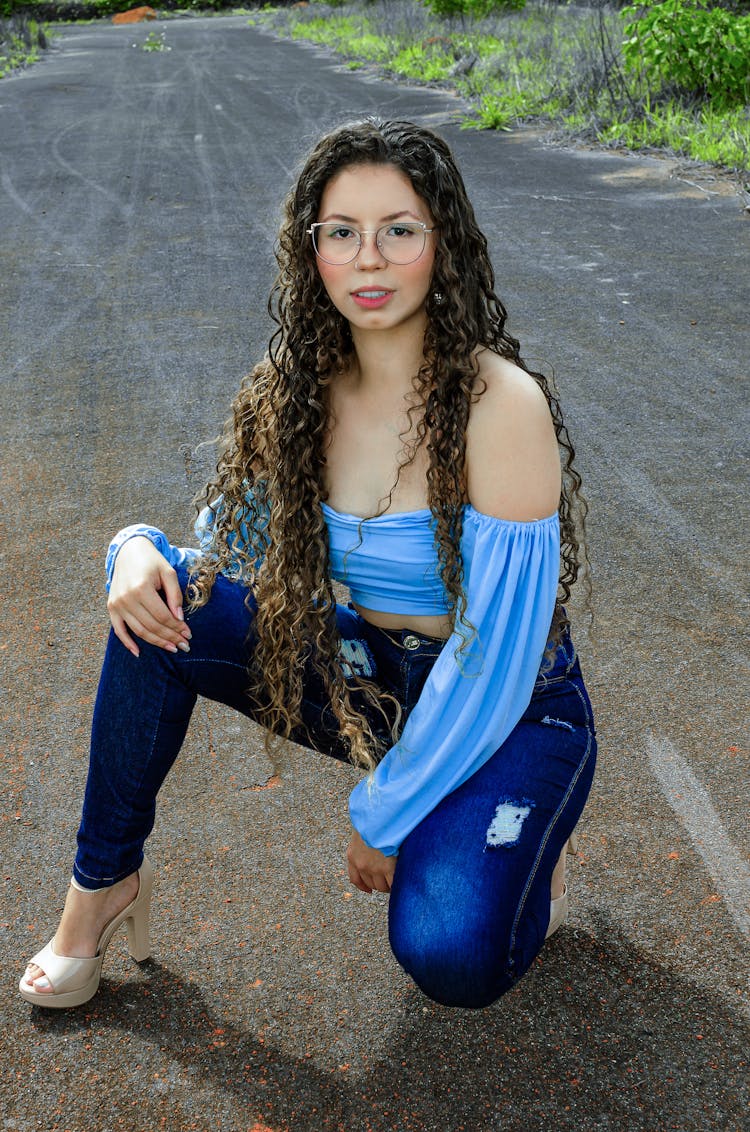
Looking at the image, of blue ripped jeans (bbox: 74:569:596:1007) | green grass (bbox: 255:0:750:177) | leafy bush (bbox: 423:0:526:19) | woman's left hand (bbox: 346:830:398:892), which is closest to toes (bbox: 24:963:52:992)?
blue ripped jeans (bbox: 74:569:596:1007)

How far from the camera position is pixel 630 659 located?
306 cm

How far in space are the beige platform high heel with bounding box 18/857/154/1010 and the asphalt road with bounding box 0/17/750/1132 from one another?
1.6 inches

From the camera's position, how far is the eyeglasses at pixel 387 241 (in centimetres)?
195

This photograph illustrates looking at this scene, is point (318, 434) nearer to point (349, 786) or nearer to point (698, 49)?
point (349, 786)

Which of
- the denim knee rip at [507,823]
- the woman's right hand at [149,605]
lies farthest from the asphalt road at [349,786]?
the woman's right hand at [149,605]

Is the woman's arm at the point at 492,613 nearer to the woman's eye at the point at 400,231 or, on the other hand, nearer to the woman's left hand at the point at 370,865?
the woman's left hand at the point at 370,865

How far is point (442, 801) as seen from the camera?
193 centimetres

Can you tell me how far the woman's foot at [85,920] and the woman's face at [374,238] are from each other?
1075 mm

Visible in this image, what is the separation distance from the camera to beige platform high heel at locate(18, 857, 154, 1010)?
80.4 inches

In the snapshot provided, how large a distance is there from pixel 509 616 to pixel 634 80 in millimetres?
10388

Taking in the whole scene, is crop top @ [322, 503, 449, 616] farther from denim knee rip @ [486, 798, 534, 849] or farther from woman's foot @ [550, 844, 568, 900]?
woman's foot @ [550, 844, 568, 900]

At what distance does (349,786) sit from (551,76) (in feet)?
38.2

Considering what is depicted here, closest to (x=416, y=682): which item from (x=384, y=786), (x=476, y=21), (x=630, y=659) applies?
(x=384, y=786)

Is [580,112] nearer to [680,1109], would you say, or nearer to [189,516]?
[189,516]
